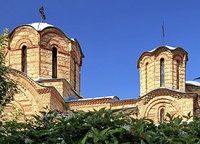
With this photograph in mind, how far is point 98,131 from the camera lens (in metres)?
4.14

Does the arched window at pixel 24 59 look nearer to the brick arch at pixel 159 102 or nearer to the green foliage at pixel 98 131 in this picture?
the brick arch at pixel 159 102

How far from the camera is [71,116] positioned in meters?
4.66

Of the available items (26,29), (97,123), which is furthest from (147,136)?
(26,29)

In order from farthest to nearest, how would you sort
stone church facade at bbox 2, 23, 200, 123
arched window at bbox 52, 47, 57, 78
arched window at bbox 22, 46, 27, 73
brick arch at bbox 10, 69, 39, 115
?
arched window at bbox 52, 47, 57, 78 < arched window at bbox 22, 46, 27, 73 < stone church facade at bbox 2, 23, 200, 123 < brick arch at bbox 10, 69, 39, 115

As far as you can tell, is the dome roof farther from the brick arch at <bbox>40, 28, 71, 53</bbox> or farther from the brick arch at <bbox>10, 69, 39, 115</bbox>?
the brick arch at <bbox>10, 69, 39, 115</bbox>

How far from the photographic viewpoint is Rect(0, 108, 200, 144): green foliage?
13.5 feet

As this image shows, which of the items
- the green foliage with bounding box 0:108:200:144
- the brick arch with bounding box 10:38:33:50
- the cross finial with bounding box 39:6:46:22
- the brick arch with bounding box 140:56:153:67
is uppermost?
the cross finial with bounding box 39:6:46:22

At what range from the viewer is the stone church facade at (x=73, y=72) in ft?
65.5

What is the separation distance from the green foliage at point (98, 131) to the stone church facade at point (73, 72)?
46.5 feet

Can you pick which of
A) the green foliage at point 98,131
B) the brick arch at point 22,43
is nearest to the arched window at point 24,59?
the brick arch at point 22,43

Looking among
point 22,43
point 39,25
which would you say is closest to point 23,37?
point 22,43

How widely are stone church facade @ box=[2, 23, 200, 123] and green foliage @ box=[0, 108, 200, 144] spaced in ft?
46.5

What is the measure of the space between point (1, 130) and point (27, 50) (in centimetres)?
1605

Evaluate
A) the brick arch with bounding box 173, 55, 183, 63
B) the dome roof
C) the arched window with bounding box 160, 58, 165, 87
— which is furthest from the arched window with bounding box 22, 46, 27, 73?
the brick arch with bounding box 173, 55, 183, 63
